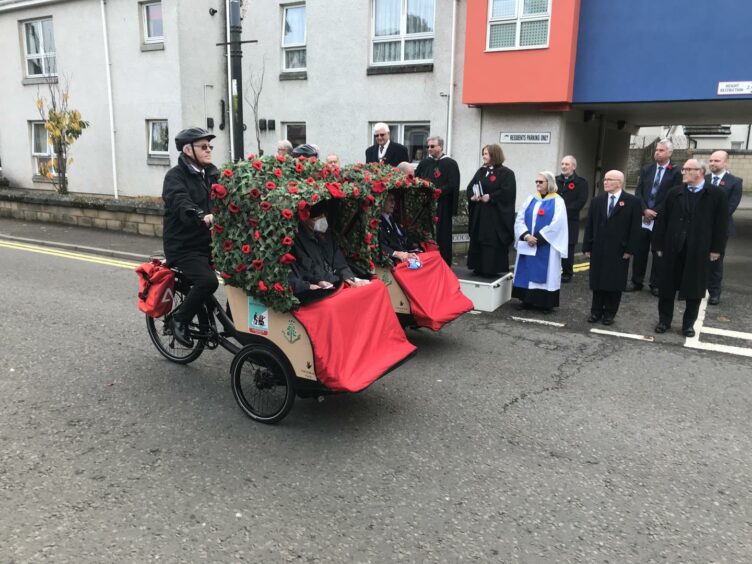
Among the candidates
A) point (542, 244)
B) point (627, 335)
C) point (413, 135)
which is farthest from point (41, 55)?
point (627, 335)

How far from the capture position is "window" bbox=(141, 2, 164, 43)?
1723 centimetres

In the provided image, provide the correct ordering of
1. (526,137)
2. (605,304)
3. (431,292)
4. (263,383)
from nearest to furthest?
(263,383), (431,292), (605,304), (526,137)

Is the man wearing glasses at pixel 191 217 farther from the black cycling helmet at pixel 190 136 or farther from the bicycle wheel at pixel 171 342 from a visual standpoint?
the bicycle wheel at pixel 171 342

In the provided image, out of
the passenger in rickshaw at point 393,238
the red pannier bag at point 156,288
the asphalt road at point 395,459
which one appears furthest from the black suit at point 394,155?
the red pannier bag at point 156,288

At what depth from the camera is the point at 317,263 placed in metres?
4.48

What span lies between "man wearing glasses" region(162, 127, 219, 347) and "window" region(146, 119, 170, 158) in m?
13.9

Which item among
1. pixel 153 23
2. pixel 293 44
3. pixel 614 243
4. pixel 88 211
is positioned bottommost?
pixel 88 211

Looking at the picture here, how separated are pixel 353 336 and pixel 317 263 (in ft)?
2.15

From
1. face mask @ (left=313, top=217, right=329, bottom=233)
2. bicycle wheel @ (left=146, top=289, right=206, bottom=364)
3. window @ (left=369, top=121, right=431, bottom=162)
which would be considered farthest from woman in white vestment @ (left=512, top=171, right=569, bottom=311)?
window @ (left=369, top=121, right=431, bottom=162)

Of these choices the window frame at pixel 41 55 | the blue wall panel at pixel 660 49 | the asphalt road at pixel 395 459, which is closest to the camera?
the asphalt road at pixel 395 459

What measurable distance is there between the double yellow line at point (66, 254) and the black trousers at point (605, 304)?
7.29 meters

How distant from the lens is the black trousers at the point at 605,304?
712 centimetres

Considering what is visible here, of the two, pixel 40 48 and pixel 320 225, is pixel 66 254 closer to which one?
pixel 320 225

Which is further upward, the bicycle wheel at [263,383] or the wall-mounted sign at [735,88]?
the wall-mounted sign at [735,88]
